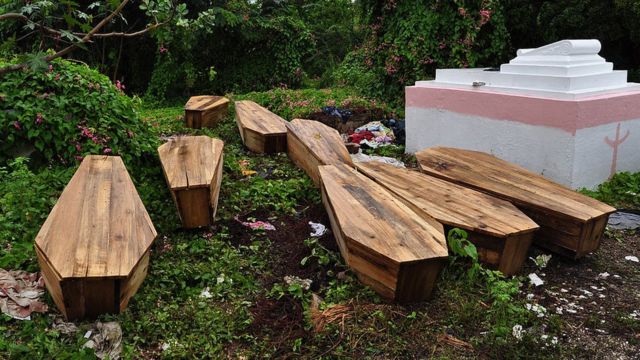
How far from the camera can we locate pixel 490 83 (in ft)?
17.1

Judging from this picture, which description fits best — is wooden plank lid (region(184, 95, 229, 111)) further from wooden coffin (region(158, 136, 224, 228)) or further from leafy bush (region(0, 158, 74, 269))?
leafy bush (region(0, 158, 74, 269))

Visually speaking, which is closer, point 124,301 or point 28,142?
point 124,301

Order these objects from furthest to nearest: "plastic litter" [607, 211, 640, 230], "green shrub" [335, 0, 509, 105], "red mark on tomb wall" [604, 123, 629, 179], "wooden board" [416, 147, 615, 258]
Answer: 1. "green shrub" [335, 0, 509, 105]
2. "red mark on tomb wall" [604, 123, 629, 179]
3. "plastic litter" [607, 211, 640, 230]
4. "wooden board" [416, 147, 615, 258]

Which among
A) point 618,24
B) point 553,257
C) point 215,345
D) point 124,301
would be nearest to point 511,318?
point 553,257

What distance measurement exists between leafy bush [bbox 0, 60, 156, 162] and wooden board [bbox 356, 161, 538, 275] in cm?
222

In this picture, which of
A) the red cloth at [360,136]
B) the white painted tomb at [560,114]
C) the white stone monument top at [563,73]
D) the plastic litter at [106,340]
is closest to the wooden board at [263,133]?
the red cloth at [360,136]

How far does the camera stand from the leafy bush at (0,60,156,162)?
153 inches

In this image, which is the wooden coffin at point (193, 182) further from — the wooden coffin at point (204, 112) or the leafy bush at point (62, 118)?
the wooden coffin at point (204, 112)

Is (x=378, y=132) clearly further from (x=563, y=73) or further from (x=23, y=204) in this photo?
(x=23, y=204)

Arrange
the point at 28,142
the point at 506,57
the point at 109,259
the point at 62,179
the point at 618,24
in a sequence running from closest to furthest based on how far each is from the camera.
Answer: the point at 109,259
the point at 62,179
the point at 28,142
the point at 618,24
the point at 506,57

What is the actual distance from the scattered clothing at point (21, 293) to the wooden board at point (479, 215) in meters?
2.30

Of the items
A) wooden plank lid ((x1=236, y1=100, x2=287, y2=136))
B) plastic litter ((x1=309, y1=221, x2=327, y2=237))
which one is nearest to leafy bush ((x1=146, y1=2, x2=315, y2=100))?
wooden plank lid ((x1=236, y1=100, x2=287, y2=136))

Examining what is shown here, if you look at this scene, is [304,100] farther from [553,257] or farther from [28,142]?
[553,257]

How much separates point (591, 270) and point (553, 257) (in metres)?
0.24
